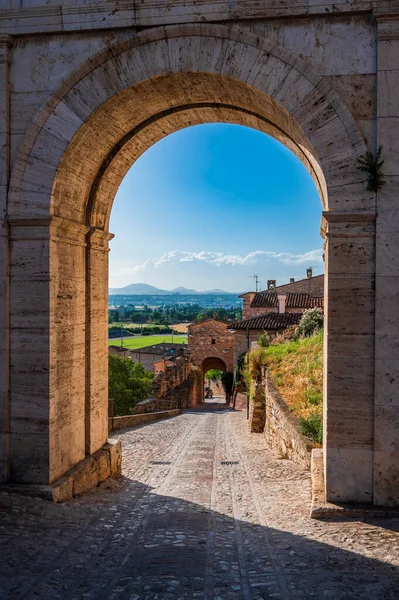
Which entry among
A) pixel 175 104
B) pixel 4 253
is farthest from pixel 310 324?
pixel 4 253

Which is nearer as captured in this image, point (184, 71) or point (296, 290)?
point (184, 71)

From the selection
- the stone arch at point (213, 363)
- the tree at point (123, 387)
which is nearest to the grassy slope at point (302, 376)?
the tree at point (123, 387)

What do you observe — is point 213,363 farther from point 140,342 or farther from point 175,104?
point 140,342

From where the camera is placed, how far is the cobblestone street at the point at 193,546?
3.87 metres

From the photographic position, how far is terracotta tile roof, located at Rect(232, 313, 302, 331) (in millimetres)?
31641

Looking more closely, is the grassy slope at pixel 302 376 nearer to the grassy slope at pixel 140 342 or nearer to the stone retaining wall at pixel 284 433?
the stone retaining wall at pixel 284 433

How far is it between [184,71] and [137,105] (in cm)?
88

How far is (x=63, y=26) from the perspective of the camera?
574 centimetres

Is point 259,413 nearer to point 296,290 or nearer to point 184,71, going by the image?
point 184,71

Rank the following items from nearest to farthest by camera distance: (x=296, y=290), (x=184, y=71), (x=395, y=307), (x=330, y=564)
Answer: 1. (x=330, y=564)
2. (x=395, y=307)
3. (x=184, y=71)
4. (x=296, y=290)

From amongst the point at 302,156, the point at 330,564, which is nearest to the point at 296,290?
the point at 302,156

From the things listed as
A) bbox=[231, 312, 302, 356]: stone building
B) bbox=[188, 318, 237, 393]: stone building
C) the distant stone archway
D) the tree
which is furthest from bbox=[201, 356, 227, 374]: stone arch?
the tree

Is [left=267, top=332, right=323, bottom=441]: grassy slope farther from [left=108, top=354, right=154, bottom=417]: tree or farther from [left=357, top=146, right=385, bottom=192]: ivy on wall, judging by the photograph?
[left=108, top=354, right=154, bottom=417]: tree

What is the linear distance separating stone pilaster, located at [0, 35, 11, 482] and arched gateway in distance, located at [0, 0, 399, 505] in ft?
0.05
